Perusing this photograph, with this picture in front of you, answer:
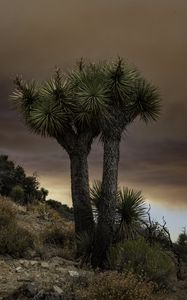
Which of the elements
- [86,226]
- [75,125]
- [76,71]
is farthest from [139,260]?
[76,71]

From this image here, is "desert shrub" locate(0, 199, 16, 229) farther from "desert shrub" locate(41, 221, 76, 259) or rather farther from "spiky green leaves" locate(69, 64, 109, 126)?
"spiky green leaves" locate(69, 64, 109, 126)

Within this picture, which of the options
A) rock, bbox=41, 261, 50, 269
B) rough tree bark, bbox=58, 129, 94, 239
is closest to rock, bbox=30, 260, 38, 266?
rock, bbox=41, 261, 50, 269

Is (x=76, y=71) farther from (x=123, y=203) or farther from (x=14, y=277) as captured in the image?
(x=14, y=277)

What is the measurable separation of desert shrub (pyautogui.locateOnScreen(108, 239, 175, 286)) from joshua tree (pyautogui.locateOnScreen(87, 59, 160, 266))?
1322mm

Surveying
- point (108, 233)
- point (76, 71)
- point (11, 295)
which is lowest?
point (11, 295)

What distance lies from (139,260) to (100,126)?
4542 mm

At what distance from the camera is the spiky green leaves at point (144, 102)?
18.5 m

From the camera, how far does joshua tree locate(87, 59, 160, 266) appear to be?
57.7ft

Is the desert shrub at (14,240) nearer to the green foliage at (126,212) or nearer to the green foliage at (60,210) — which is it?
the green foliage at (126,212)

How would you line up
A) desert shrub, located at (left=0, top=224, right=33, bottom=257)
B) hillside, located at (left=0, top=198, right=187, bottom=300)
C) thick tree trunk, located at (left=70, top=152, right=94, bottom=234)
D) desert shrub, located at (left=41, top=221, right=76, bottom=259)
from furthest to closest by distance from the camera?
desert shrub, located at (left=41, top=221, right=76, bottom=259) < thick tree trunk, located at (left=70, top=152, right=94, bottom=234) < desert shrub, located at (left=0, top=224, right=33, bottom=257) < hillside, located at (left=0, top=198, right=187, bottom=300)

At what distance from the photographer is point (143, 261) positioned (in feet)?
49.9

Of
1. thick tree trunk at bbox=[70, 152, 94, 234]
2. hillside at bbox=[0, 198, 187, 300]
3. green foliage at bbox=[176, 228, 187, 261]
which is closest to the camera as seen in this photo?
hillside at bbox=[0, 198, 187, 300]

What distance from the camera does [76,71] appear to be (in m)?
19.6

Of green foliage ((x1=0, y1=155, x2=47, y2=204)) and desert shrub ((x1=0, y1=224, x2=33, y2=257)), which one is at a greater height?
green foliage ((x1=0, y1=155, x2=47, y2=204))
